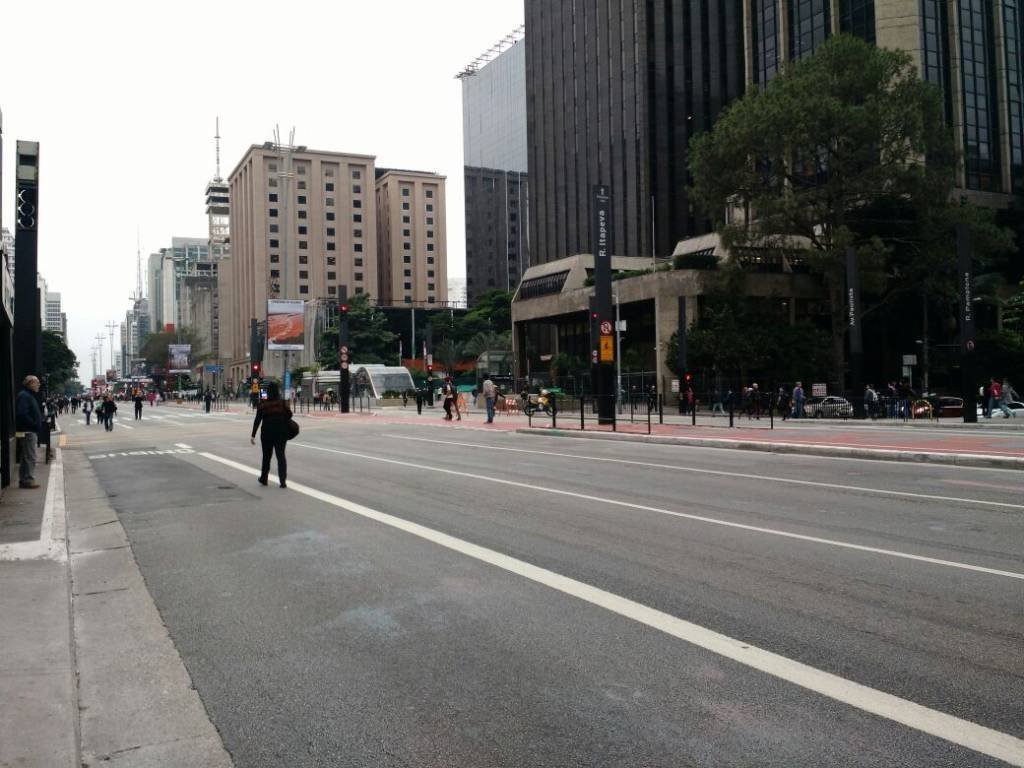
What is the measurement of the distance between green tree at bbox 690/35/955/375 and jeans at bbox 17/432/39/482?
40.0m

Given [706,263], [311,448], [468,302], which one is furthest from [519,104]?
[311,448]

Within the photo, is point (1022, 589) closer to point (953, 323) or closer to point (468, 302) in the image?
point (953, 323)

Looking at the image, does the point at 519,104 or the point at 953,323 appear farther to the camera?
the point at 519,104

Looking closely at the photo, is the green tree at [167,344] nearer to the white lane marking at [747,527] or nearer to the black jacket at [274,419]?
the black jacket at [274,419]

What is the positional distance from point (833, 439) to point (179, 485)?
15.3 metres

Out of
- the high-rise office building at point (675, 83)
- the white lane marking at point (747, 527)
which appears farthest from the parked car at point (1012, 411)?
the white lane marking at point (747, 527)

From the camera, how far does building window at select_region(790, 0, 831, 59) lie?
64062 mm

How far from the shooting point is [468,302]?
6875 inches

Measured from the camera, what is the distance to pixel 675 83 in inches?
3172

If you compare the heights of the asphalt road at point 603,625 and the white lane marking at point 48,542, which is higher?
the white lane marking at point 48,542

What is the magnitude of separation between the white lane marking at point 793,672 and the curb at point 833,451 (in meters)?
11.2

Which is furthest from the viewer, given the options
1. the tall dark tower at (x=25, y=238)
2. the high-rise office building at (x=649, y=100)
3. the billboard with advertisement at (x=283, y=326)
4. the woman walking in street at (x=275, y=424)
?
the high-rise office building at (x=649, y=100)

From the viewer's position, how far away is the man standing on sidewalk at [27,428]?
12.8 metres

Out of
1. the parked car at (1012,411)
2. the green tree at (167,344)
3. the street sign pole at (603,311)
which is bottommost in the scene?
the parked car at (1012,411)
